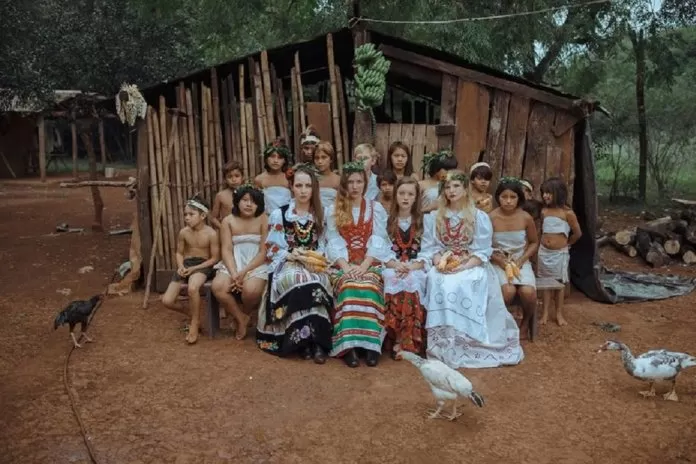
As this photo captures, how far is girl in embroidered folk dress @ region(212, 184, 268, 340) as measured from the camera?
5.46 m

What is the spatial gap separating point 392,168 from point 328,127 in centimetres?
141

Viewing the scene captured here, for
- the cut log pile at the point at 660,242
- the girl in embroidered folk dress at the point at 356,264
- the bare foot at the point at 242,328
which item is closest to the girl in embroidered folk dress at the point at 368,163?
the girl in embroidered folk dress at the point at 356,264

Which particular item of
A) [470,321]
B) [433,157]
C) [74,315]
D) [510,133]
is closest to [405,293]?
[470,321]

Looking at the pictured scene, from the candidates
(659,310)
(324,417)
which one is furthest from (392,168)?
(659,310)

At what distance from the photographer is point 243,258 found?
5734 millimetres

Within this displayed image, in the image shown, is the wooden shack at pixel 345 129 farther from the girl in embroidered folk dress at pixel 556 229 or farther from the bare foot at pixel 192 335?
the bare foot at pixel 192 335

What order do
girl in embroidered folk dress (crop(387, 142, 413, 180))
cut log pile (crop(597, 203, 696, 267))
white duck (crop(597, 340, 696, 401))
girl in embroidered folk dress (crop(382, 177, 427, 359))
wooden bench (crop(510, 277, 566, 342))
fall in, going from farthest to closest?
cut log pile (crop(597, 203, 696, 267)), girl in embroidered folk dress (crop(387, 142, 413, 180)), wooden bench (crop(510, 277, 566, 342)), girl in embroidered folk dress (crop(382, 177, 427, 359)), white duck (crop(597, 340, 696, 401))

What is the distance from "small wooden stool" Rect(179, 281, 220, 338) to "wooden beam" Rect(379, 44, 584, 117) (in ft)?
10.8

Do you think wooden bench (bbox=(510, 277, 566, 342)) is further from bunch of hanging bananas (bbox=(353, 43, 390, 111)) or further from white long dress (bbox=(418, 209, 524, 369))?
bunch of hanging bananas (bbox=(353, 43, 390, 111))

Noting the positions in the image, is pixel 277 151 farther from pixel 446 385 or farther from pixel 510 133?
pixel 446 385

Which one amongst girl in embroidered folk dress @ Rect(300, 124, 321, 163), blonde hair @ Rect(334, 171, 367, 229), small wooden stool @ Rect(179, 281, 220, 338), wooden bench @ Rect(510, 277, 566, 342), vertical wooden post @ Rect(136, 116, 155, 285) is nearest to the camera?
blonde hair @ Rect(334, 171, 367, 229)

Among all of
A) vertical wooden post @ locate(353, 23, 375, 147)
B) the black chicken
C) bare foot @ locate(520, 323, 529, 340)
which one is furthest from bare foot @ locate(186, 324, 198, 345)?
bare foot @ locate(520, 323, 529, 340)

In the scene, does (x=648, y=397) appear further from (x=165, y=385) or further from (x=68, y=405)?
(x=68, y=405)

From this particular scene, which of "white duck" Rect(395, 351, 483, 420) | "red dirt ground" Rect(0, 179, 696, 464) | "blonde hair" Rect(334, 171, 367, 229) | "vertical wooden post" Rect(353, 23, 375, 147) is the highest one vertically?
"vertical wooden post" Rect(353, 23, 375, 147)
